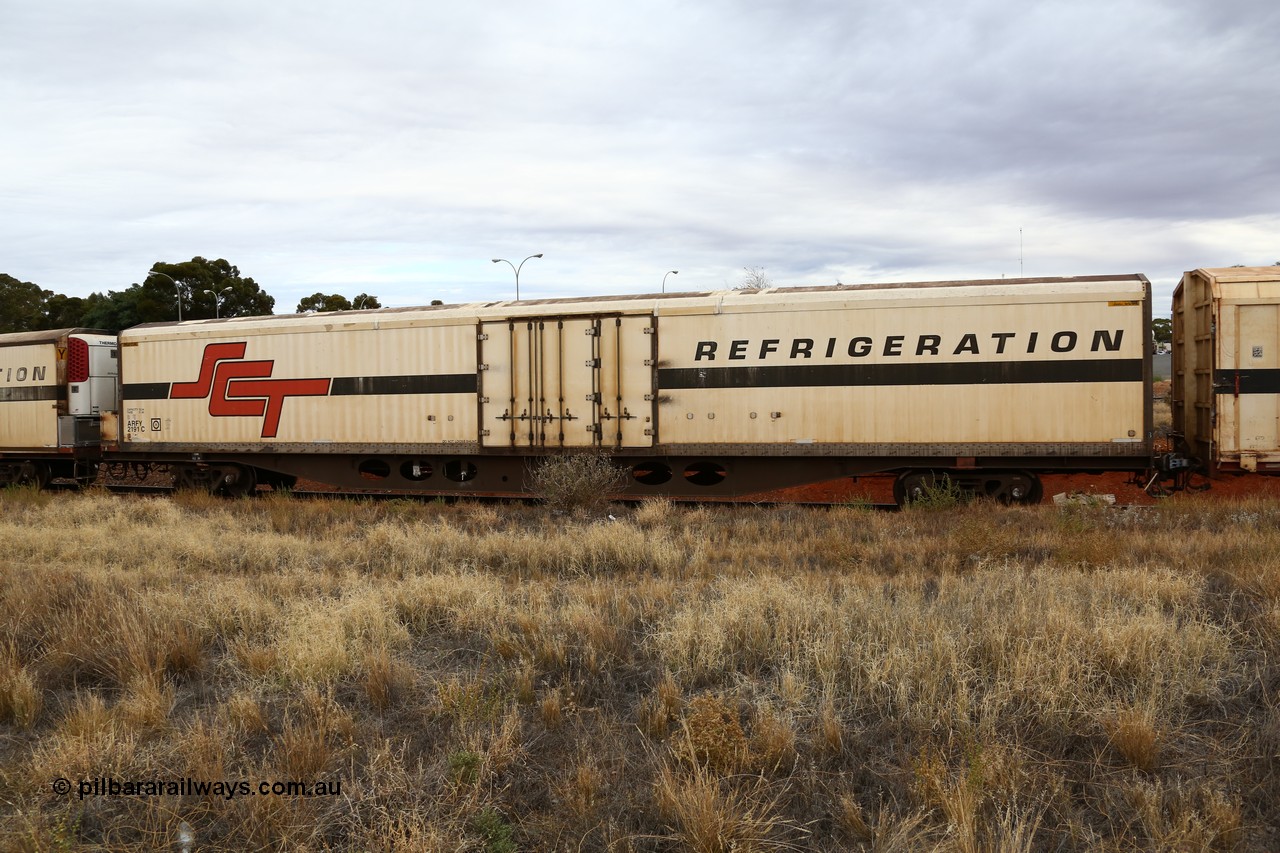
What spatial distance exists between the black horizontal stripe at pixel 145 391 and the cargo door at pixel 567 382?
626 cm

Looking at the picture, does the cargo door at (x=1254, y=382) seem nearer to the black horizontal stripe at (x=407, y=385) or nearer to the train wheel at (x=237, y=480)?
the black horizontal stripe at (x=407, y=385)

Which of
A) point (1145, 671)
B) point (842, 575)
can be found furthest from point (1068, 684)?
point (842, 575)

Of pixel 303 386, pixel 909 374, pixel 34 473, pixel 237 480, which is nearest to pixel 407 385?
pixel 303 386

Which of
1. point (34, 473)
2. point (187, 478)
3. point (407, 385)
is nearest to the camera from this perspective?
point (407, 385)

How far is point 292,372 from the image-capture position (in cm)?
1484

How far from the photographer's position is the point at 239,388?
49.9ft

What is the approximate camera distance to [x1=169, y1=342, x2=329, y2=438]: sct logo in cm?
1489

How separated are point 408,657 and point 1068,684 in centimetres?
385

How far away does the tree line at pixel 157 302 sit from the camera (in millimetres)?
54188

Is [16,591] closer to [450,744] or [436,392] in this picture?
[450,744]

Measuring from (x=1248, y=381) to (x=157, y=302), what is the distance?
5692 cm

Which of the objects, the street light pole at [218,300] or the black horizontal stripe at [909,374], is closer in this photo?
the black horizontal stripe at [909,374]

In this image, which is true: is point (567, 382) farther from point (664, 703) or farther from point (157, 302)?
point (157, 302)

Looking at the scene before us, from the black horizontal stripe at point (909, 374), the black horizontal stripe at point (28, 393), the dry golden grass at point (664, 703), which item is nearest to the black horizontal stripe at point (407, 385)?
the black horizontal stripe at point (909, 374)
